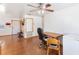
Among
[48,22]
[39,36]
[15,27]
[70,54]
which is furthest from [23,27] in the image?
[70,54]

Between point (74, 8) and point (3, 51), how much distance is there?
1263 mm

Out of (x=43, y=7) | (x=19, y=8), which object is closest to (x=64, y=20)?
(x=43, y=7)

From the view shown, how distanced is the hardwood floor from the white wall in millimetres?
318

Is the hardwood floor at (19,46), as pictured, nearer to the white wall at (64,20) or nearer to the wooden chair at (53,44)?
the wooden chair at (53,44)

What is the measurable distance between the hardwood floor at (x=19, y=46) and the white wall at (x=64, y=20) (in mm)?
318

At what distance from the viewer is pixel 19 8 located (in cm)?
162

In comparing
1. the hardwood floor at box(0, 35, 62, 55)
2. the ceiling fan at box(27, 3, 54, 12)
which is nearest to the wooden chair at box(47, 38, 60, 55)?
the hardwood floor at box(0, 35, 62, 55)

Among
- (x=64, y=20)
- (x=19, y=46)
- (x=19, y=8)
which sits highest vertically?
(x=19, y=8)

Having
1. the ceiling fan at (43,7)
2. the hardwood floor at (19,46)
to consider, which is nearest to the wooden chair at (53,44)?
the hardwood floor at (19,46)

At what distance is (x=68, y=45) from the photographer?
1.65 metres

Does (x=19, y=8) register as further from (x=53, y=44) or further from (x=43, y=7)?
(x=53, y=44)

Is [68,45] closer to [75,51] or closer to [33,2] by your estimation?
[75,51]

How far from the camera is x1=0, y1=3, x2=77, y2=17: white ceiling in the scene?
5.24 feet

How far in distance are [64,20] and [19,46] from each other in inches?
30.9
